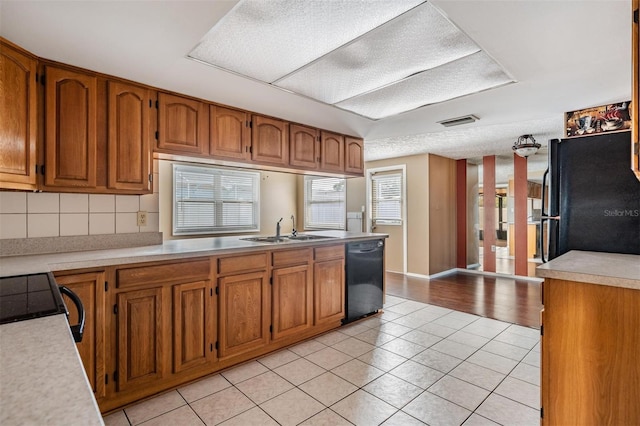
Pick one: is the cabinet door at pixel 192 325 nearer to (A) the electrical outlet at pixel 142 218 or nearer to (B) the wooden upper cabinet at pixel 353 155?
(A) the electrical outlet at pixel 142 218

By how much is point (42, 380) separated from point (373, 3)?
172 cm

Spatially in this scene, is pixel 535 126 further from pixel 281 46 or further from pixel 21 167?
pixel 21 167

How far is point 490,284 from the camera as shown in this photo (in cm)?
512

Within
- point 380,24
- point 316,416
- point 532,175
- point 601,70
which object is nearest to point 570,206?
point 601,70

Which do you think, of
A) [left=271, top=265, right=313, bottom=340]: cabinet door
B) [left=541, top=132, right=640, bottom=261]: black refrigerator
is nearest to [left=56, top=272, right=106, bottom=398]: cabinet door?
[left=271, top=265, right=313, bottom=340]: cabinet door

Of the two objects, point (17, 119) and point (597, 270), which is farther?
point (17, 119)

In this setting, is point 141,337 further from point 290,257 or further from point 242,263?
point 290,257

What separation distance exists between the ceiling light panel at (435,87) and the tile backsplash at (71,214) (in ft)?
6.25

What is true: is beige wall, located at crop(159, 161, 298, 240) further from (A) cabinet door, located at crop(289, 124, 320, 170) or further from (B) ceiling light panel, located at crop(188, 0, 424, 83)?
(B) ceiling light panel, located at crop(188, 0, 424, 83)

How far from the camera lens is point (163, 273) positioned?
2.07m

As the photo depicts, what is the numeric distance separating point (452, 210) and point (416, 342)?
398 centimetres

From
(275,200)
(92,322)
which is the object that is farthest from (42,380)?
(275,200)

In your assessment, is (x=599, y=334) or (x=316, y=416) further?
(x=316, y=416)

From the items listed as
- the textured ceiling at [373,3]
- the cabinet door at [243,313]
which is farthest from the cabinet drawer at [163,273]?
the textured ceiling at [373,3]
